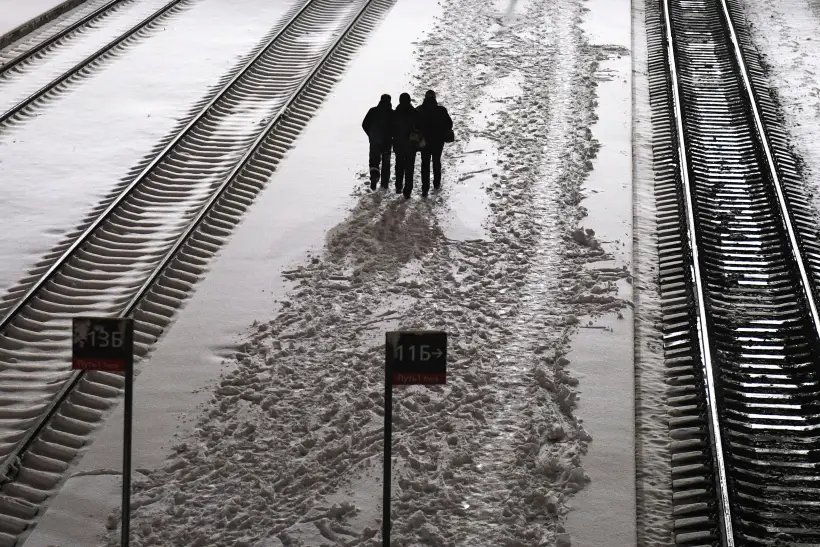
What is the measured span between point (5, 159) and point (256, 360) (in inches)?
302

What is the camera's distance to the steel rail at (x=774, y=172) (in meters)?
12.8

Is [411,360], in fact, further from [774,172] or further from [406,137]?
[774,172]

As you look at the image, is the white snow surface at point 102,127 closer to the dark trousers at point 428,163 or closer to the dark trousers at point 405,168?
the dark trousers at point 405,168

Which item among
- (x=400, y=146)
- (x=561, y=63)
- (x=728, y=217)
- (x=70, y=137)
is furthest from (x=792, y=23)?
(x=70, y=137)

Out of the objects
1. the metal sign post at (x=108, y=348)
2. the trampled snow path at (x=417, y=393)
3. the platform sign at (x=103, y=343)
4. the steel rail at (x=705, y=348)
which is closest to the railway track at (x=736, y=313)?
the steel rail at (x=705, y=348)

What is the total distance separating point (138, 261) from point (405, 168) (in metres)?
4.15

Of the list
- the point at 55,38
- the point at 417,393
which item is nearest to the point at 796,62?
the point at 417,393

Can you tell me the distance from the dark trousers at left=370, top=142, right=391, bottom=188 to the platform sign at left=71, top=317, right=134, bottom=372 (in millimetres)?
8481

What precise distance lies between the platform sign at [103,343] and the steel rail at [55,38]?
15.2 m

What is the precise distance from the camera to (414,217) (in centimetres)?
1528

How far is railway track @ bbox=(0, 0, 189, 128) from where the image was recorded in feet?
64.8

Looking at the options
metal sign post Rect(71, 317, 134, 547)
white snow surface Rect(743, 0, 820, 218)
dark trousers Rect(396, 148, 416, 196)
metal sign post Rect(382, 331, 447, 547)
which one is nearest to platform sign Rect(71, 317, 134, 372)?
metal sign post Rect(71, 317, 134, 547)

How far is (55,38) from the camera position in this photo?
76.6 feet

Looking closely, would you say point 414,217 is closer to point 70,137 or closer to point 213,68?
point 70,137
